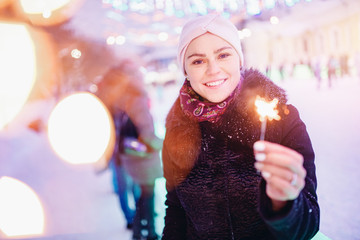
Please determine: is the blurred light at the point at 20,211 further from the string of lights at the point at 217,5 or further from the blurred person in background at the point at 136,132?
the string of lights at the point at 217,5

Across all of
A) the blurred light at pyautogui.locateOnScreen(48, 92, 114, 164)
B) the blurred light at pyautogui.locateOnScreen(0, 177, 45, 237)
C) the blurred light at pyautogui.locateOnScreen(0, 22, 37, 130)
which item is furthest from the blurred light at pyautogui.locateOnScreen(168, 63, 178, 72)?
the blurred light at pyautogui.locateOnScreen(0, 177, 45, 237)

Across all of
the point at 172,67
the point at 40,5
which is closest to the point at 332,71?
the point at 40,5

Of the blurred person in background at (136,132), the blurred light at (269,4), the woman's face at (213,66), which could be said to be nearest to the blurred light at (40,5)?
the blurred person in background at (136,132)

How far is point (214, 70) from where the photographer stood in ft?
3.55

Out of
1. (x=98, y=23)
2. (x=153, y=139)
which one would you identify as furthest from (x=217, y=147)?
(x=98, y=23)

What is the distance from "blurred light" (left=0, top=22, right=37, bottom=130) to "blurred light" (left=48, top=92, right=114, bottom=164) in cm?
168

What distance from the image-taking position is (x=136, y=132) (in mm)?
2641

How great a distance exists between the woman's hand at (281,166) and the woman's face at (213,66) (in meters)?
0.52

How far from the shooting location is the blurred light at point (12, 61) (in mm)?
5953

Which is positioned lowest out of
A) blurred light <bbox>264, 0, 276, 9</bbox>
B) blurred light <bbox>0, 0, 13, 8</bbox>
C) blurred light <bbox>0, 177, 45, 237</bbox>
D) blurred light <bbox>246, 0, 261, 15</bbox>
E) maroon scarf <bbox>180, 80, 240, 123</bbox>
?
blurred light <bbox>0, 177, 45, 237</bbox>

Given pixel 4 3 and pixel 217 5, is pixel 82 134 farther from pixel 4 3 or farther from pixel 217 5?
pixel 217 5

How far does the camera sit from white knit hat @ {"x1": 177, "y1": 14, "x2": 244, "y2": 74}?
1.11 m

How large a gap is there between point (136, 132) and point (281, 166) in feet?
7.00

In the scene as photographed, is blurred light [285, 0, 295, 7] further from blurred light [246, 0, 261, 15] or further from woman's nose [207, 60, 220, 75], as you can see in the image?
woman's nose [207, 60, 220, 75]
